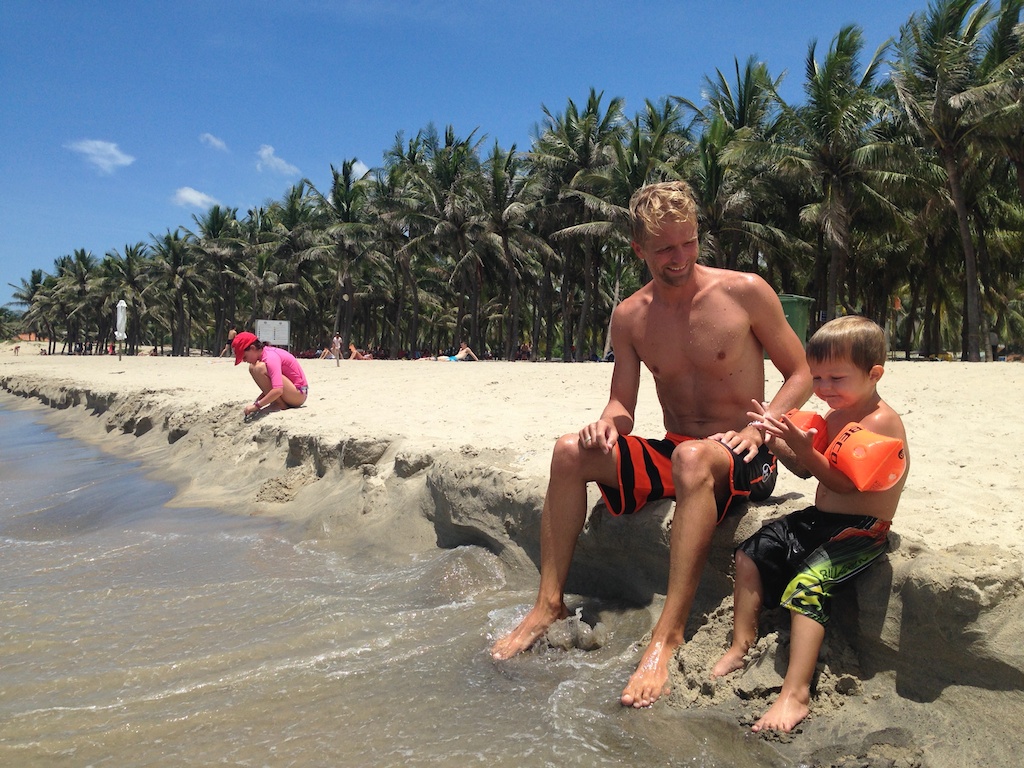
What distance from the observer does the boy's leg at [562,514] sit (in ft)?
9.34

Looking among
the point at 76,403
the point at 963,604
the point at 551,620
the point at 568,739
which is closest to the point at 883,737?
the point at 963,604

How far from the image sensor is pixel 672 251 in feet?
9.50

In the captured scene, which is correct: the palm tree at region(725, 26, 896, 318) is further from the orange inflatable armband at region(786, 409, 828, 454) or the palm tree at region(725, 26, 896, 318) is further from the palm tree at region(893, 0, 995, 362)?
the orange inflatable armband at region(786, 409, 828, 454)

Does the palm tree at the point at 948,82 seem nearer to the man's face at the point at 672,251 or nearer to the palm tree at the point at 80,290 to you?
the man's face at the point at 672,251

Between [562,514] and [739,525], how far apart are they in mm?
646

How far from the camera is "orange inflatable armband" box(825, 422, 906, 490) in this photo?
2.19 metres

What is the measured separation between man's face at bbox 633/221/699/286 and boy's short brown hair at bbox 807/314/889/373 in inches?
26.3

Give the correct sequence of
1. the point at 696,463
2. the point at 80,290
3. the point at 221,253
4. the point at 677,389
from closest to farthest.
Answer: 1. the point at 696,463
2. the point at 677,389
3. the point at 221,253
4. the point at 80,290

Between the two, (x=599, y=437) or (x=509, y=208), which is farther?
(x=509, y=208)

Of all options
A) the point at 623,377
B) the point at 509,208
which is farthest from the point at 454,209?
the point at 623,377

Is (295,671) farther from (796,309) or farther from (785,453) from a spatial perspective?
(796,309)

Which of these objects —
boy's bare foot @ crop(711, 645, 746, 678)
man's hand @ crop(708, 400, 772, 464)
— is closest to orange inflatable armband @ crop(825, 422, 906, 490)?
man's hand @ crop(708, 400, 772, 464)

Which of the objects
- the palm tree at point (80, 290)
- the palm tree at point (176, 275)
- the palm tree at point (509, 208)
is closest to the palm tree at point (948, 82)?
the palm tree at point (509, 208)

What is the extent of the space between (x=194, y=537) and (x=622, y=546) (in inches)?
110
